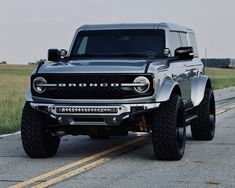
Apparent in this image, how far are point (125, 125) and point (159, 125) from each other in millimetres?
448

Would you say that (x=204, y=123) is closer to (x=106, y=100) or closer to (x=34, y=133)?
(x=106, y=100)

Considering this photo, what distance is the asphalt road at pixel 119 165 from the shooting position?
24.6 feet

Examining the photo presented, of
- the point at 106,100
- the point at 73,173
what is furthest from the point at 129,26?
the point at 73,173

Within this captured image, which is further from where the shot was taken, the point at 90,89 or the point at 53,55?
the point at 53,55

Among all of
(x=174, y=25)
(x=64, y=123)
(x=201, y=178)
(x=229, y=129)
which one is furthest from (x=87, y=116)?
(x=229, y=129)

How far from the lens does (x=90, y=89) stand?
28.6 feet

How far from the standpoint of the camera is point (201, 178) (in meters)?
7.70

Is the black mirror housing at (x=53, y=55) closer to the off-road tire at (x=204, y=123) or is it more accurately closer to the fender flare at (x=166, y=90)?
the fender flare at (x=166, y=90)

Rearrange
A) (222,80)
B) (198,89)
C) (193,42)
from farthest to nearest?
1. (222,80)
2. (193,42)
3. (198,89)

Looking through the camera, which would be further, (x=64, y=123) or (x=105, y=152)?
(x=105, y=152)

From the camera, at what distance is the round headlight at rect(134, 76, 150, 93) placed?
8602 mm

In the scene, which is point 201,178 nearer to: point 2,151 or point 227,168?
point 227,168

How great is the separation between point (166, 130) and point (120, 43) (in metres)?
2.17

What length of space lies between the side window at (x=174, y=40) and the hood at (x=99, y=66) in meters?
1.35
